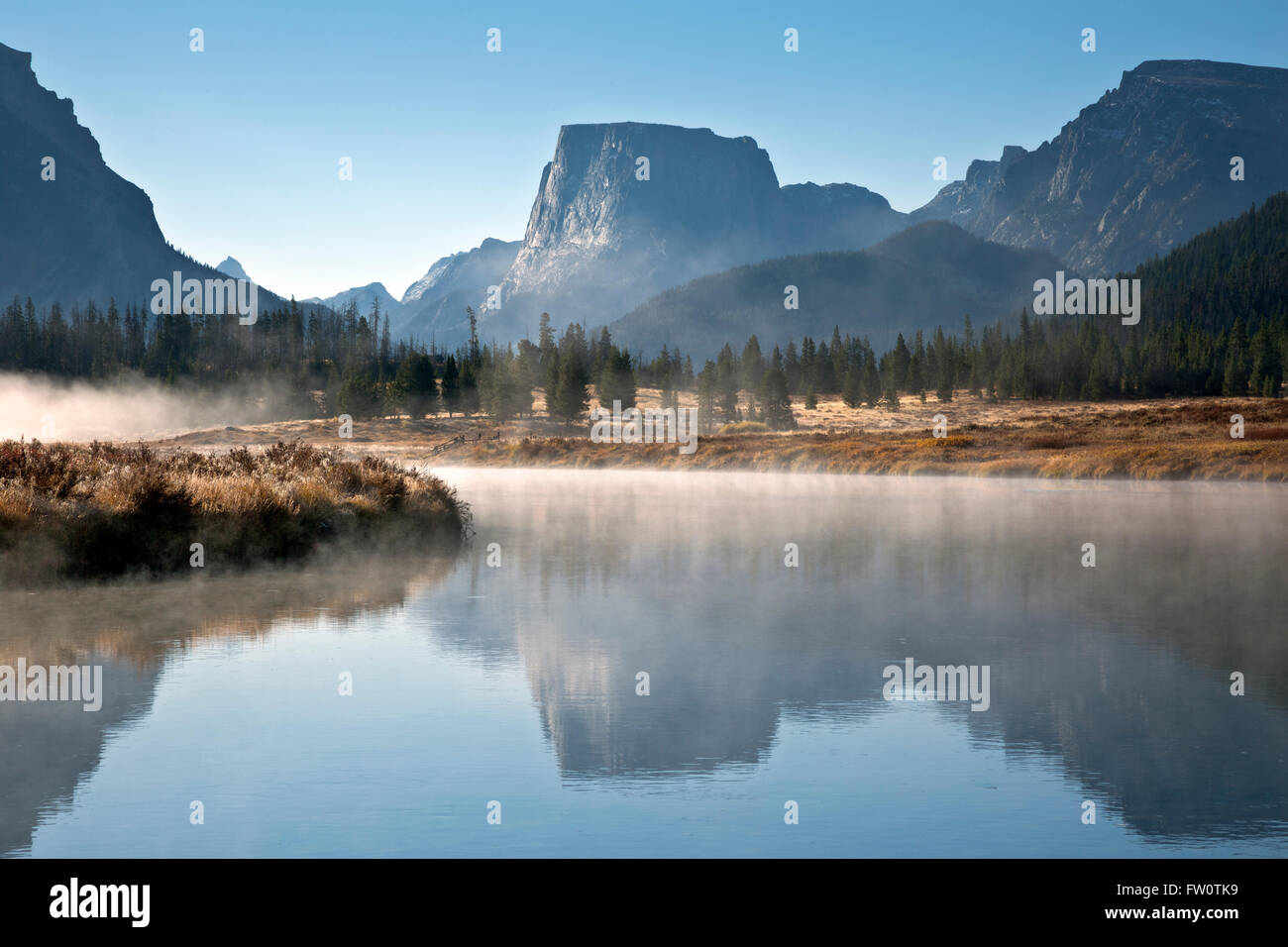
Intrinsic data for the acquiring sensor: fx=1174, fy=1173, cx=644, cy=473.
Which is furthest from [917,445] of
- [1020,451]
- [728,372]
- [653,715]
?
[653,715]

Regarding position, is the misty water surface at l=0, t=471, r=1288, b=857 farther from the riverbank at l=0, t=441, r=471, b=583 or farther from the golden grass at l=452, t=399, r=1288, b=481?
the golden grass at l=452, t=399, r=1288, b=481

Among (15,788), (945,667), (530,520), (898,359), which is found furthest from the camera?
(898,359)

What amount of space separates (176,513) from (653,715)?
14.0 metres

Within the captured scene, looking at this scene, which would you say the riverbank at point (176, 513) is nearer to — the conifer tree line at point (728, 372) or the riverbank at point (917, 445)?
the riverbank at point (917, 445)

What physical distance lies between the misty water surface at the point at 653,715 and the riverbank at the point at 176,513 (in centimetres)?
99

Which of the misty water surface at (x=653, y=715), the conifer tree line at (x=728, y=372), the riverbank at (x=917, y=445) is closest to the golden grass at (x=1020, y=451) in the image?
the riverbank at (x=917, y=445)

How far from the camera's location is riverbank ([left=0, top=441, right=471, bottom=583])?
19.5m

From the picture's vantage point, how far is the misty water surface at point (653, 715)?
26.4 feet

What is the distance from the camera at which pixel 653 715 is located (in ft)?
37.2

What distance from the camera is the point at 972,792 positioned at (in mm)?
8914

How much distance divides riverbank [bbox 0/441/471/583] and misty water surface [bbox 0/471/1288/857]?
39.0 inches
